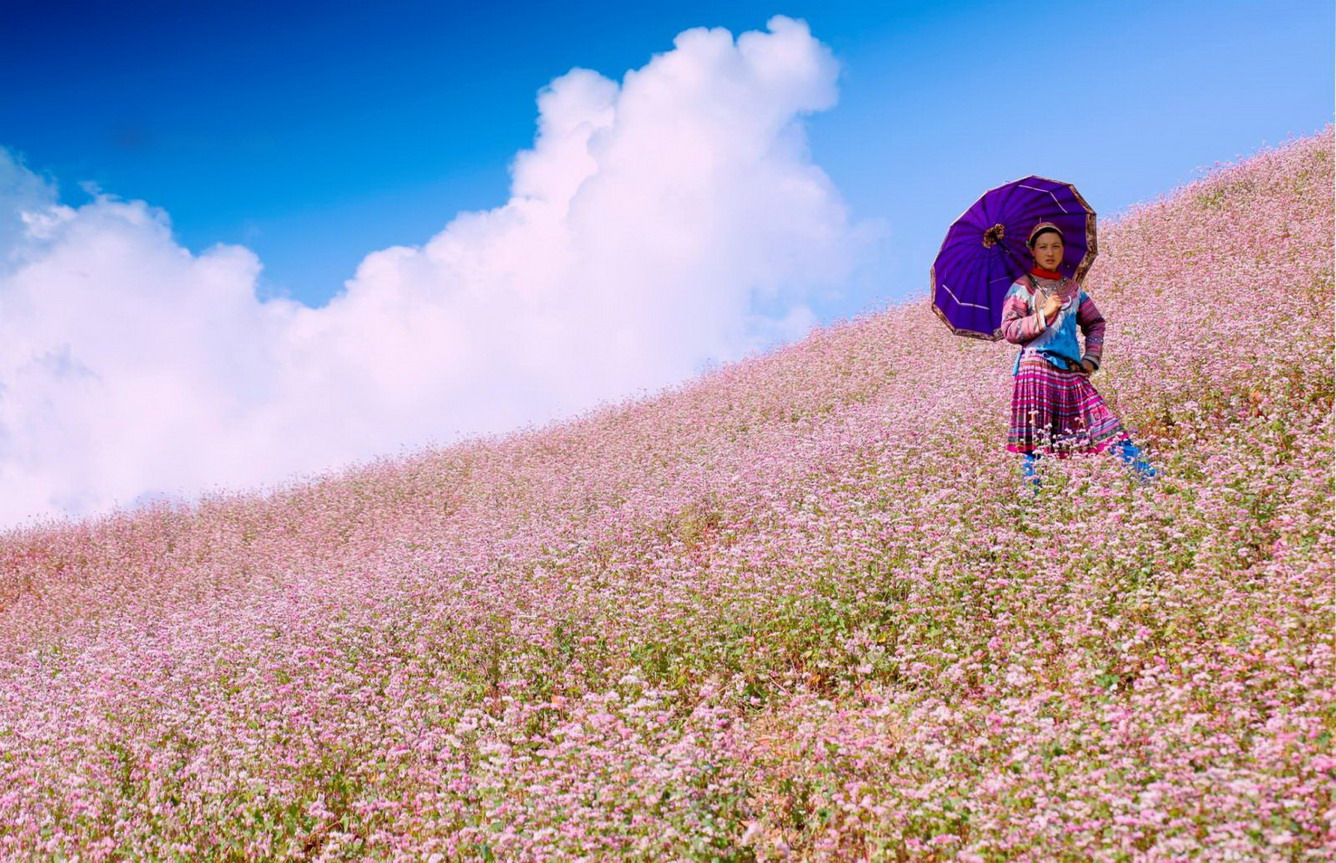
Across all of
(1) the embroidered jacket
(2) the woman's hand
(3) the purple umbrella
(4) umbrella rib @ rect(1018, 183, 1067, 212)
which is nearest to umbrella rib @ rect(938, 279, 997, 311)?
(3) the purple umbrella

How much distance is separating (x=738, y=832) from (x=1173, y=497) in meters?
4.34

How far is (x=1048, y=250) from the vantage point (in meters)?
8.29

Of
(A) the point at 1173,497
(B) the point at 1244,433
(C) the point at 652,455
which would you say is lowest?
(A) the point at 1173,497

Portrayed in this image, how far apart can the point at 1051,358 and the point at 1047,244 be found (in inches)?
39.9

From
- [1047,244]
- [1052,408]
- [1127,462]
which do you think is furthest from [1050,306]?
[1127,462]

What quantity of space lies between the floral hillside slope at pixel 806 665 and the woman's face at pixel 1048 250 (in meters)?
1.81

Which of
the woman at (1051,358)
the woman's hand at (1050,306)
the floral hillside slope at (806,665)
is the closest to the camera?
the floral hillside slope at (806,665)

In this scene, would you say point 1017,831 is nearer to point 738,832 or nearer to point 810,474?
point 738,832

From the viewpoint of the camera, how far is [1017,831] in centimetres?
371

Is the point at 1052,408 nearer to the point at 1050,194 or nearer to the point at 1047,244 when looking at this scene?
the point at 1047,244

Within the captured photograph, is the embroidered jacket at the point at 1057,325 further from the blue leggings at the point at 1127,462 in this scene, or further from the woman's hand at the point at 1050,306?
the blue leggings at the point at 1127,462

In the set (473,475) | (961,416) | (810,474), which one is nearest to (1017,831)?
(810,474)

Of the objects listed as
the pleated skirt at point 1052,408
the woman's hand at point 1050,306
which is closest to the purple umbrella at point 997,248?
the woman's hand at point 1050,306

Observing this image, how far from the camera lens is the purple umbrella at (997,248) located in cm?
821
